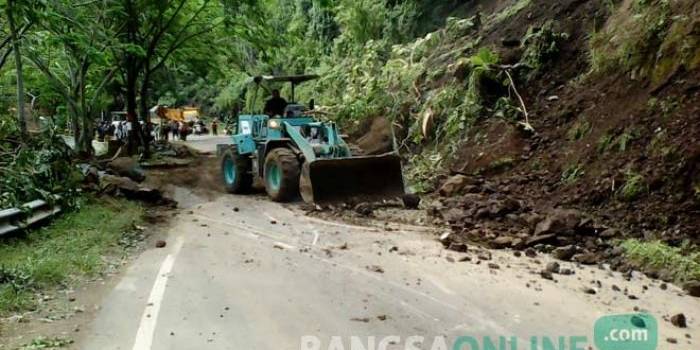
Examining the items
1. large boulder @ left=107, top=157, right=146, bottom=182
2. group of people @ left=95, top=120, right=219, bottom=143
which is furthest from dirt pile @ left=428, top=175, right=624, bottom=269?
group of people @ left=95, top=120, right=219, bottom=143

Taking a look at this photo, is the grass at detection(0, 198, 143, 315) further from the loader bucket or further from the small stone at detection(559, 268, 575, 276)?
the small stone at detection(559, 268, 575, 276)

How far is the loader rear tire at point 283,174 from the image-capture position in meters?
12.4

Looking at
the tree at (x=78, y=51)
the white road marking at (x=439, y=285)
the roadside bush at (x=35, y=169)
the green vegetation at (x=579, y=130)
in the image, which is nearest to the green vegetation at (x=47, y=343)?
the white road marking at (x=439, y=285)

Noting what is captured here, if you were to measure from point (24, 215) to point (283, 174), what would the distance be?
199 inches

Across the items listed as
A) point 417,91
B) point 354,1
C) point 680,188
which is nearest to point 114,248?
point 680,188

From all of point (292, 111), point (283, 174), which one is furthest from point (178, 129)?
point (283, 174)

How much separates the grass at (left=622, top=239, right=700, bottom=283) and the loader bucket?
5.27 meters

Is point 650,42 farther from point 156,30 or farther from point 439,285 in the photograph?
point 156,30

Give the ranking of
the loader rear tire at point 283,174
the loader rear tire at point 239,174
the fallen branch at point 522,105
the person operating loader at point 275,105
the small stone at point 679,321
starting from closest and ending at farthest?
1. the small stone at point 679,321
2. the loader rear tire at point 283,174
3. the fallen branch at point 522,105
4. the person operating loader at point 275,105
5. the loader rear tire at point 239,174

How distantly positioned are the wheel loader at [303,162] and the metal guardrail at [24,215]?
4.47m

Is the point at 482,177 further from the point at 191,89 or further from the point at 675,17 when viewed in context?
the point at 191,89

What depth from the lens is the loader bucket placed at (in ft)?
38.4

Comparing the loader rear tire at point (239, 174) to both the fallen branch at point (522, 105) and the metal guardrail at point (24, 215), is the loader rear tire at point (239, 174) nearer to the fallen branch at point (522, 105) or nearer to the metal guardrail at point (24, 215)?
the metal guardrail at point (24, 215)

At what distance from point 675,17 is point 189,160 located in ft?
52.7
